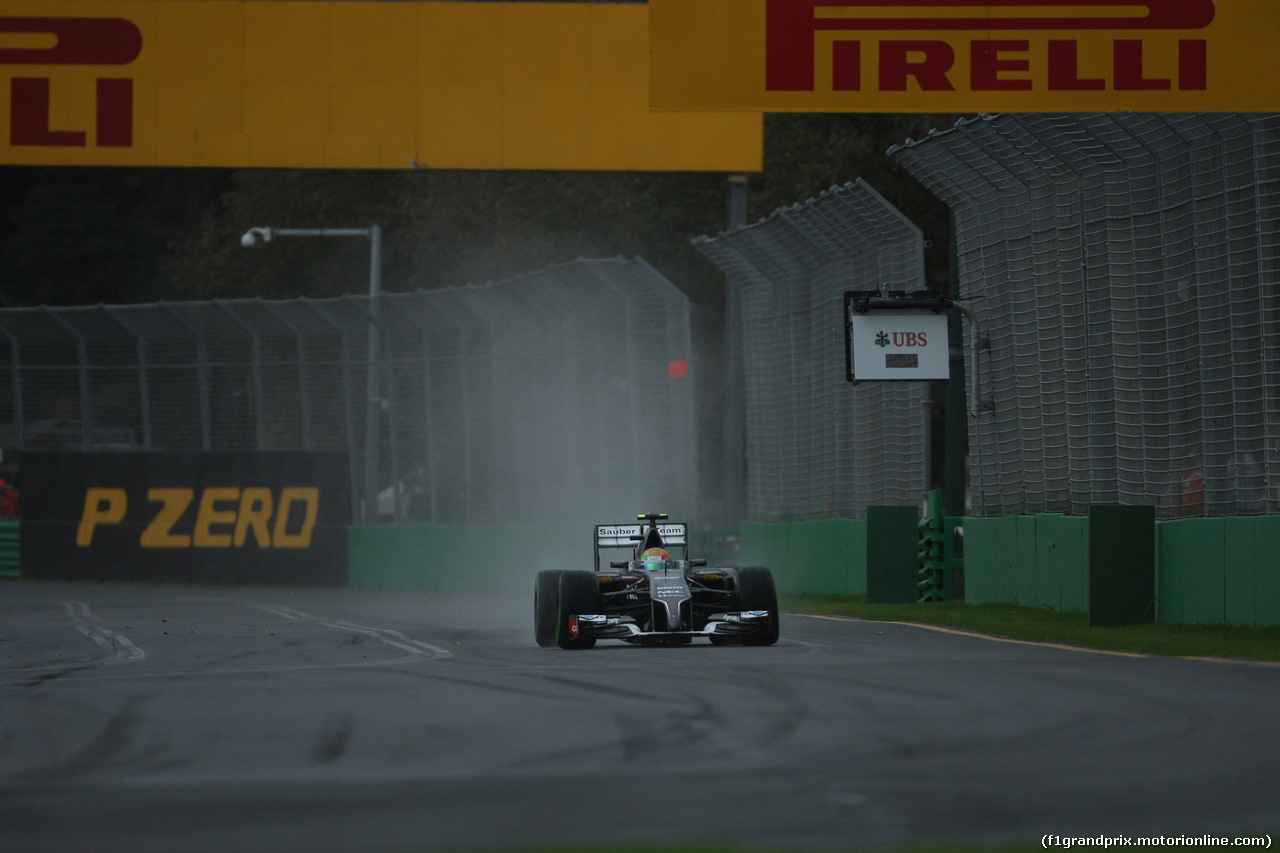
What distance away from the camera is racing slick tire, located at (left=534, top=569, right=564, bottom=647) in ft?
47.3

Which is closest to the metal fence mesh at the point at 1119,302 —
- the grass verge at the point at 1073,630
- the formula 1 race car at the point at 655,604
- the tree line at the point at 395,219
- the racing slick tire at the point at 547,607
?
the grass verge at the point at 1073,630

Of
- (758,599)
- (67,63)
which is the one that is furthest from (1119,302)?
(67,63)

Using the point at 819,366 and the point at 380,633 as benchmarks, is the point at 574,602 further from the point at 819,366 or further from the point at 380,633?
the point at 819,366

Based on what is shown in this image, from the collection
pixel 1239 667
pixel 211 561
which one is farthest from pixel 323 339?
pixel 1239 667

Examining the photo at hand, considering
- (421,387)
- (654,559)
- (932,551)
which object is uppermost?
(421,387)

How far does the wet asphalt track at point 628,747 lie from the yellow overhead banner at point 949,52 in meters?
4.92

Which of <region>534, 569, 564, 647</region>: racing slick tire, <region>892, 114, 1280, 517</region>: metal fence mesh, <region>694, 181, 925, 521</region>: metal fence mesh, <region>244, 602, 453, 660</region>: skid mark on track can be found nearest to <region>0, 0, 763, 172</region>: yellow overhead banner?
<region>694, 181, 925, 521</region>: metal fence mesh

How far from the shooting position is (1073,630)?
14.9m

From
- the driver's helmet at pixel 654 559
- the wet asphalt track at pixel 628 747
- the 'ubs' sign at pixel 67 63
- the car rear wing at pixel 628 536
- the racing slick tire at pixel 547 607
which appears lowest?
the wet asphalt track at pixel 628 747

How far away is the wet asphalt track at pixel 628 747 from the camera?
6137 mm

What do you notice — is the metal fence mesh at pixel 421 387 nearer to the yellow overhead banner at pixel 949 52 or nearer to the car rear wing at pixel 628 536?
the yellow overhead banner at pixel 949 52

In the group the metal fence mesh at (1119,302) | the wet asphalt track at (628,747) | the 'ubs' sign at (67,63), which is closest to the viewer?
the wet asphalt track at (628,747)

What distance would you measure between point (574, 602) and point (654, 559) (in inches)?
25.8

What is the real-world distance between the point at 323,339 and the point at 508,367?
4.03 meters
